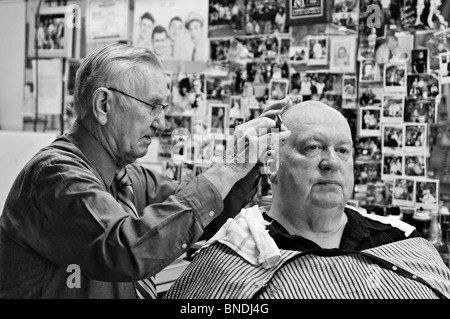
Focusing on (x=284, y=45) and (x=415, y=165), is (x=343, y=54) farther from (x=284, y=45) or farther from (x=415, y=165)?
(x=415, y=165)

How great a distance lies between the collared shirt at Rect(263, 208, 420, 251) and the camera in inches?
72.1

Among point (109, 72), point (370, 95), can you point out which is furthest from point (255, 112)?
point (109, 72)

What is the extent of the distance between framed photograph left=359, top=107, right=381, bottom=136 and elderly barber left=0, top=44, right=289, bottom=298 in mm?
1082

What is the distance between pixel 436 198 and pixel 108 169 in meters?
1.51

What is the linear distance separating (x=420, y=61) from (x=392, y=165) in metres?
0.48

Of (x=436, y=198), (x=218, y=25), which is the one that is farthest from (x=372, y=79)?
(x=218, y=25)

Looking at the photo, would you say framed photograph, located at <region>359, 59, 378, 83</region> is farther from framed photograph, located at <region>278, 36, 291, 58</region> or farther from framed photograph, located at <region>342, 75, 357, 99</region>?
framed photograph, located at <region>278, 36, 291, 58</region>

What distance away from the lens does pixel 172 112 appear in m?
3.04

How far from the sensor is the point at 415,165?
8.07 ft

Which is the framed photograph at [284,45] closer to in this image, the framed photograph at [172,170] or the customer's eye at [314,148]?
the framed photograph at [172,170]

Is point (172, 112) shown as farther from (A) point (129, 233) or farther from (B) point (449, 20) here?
(A) point (129, 233)

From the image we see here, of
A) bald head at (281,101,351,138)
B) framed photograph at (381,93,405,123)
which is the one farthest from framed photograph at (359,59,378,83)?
bald head at (281,101,351,138)

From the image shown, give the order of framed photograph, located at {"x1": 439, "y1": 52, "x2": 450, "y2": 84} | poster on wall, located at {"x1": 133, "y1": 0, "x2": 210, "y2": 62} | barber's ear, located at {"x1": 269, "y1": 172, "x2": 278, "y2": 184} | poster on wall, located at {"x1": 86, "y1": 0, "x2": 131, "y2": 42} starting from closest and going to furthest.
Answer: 1. barber's ear, located at {"x1": 269, "y1": 172, "x2": 278, "y2": 184}
2. framed photograph, located at {"x1": 439, "y1": 52, "x2": 450, "y2": 84}
3. poster on wall, located at {"x1": 133, "y1": 0, "x2": 210, "y2": 62}
4. poster on wall, located at {"x1": 86, "y1": 0, "x2": 131, "y2": 42}

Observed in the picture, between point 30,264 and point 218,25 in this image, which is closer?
point 30,264
